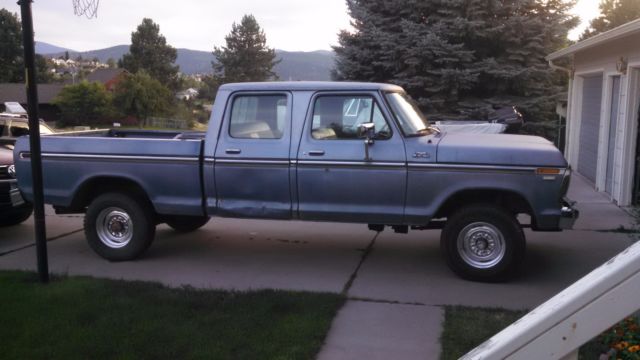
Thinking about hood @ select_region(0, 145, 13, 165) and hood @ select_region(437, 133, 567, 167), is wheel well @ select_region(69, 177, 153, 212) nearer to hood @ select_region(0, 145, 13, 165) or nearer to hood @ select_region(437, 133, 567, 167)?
hood @ select_region(0, 145, 13, 165)

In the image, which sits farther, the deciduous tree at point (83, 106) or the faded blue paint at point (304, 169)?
the deciduous tree at point (83, 106)

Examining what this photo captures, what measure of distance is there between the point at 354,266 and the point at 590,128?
9.10 metres

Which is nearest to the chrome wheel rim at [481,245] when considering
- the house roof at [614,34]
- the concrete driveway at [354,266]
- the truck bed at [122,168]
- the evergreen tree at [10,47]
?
the concrete driveway at [354,266]

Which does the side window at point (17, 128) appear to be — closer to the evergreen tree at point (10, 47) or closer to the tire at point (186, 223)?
the tire at point (186, 223)

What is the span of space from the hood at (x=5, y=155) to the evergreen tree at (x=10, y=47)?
61.7 meters

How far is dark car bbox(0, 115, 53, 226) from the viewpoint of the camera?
8.73 meters

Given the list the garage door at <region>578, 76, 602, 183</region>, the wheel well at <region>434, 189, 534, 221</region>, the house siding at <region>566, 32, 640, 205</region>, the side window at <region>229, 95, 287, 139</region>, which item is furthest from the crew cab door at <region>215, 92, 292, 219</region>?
the garage door at <region>578, 76, 602, 183</region>

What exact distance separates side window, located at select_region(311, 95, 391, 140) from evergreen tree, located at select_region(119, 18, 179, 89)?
7736 cm

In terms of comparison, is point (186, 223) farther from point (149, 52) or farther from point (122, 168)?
point (149, 52)

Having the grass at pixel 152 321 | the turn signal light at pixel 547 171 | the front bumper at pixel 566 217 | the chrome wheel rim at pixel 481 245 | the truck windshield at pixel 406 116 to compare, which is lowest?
the grass at pixel 152 321

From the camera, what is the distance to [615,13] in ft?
110

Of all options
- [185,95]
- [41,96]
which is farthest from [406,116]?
A: [185,95]

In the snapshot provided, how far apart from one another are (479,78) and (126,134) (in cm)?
1053

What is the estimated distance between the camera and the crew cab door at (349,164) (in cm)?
675
